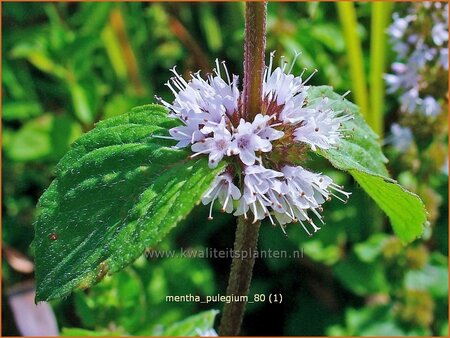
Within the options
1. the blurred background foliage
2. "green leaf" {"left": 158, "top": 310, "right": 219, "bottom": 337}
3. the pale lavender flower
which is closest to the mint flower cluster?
the pale lavender flower

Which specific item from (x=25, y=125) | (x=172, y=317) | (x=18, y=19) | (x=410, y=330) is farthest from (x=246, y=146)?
(x=18, y=19)

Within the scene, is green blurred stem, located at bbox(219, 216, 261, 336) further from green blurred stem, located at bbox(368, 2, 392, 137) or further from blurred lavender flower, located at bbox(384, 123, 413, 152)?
green blurred stem, located at bbox(368, 2, 392, 137)

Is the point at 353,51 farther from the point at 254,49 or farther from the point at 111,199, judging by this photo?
the point at 111,199

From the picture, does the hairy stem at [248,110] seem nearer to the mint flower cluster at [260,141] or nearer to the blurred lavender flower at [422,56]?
the mint flower cluster at [260,141]

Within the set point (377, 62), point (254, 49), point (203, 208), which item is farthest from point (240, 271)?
point (377, 62)

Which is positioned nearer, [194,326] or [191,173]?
[191,173]
